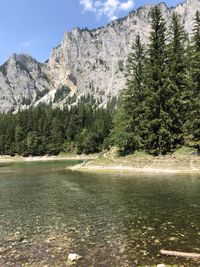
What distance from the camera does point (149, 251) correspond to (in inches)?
547

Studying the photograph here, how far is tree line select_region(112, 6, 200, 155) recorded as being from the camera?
2160 inches

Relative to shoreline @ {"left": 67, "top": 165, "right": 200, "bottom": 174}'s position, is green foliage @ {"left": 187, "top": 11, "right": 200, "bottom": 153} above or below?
above

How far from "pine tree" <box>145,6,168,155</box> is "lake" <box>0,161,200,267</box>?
25133 mm

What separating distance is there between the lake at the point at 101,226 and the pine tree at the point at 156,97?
25133 millimetres

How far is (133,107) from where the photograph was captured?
2512 inches

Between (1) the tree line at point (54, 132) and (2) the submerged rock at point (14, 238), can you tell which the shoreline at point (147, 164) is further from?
(1) the tree line at point (54, 132)

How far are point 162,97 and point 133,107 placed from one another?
747 centimetres

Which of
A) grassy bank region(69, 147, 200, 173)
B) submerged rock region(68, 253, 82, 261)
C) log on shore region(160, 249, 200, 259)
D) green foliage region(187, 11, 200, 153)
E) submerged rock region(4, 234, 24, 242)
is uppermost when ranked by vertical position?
green foliage region(187, 11, 200, 153)

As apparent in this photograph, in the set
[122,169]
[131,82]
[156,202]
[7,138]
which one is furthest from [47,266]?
[7,138]

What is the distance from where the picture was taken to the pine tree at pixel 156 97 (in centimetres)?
5622

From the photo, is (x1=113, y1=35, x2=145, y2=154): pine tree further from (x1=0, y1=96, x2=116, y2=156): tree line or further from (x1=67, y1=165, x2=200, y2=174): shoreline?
(x1=0, y1=96, x2=116, y2=156): tree line

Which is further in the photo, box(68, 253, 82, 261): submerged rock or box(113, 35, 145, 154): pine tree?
box(113, 35, 145, 154): pine tree

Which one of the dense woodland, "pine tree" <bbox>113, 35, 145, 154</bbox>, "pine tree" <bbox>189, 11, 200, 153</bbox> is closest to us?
"pine tree" <bbox>189, 11, 200, 153</bbox>

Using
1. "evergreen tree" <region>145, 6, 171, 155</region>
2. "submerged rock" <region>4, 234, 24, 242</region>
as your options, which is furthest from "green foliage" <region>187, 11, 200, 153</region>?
"submerged rock" <region>4, 234, 24, 242</region>
